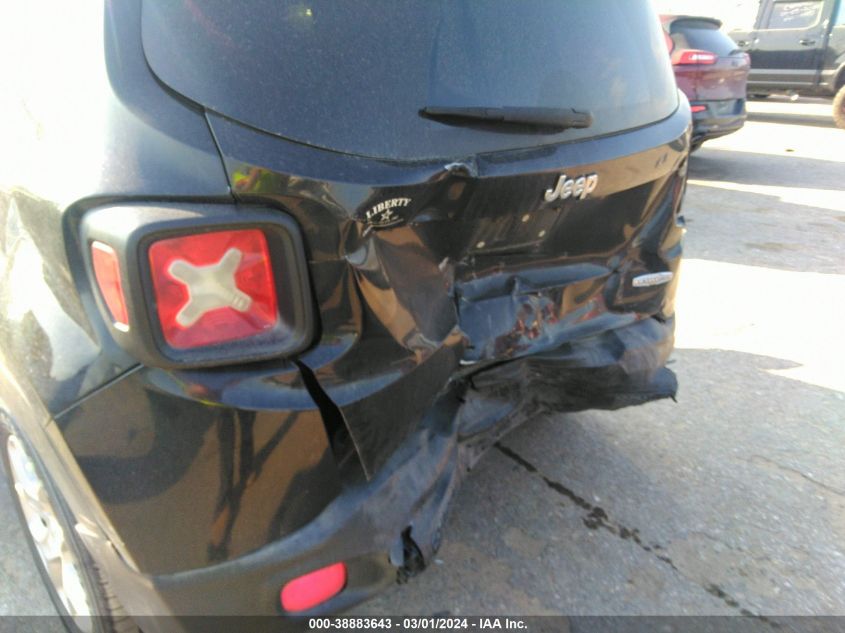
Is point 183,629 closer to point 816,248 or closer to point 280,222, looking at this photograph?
point 280,222

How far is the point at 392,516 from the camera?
1.61m

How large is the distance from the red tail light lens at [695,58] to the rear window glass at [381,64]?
6.57m

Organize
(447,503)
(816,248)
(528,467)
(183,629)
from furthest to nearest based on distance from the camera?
(816,248) → (528,467) → (447,503) → (183,629)

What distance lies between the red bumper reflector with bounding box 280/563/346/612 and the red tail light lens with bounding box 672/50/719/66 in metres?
7.56

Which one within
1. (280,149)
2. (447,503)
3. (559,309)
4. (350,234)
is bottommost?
(447,503)

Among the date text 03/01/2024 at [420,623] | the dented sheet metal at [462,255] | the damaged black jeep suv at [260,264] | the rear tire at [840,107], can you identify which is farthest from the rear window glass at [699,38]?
the date text 03/01/2024 at [420,623]

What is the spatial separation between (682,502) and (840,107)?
11.5 meters

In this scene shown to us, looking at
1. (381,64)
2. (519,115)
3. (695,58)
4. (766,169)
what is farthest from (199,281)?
(766,169)

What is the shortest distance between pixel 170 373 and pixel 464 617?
4.43ft

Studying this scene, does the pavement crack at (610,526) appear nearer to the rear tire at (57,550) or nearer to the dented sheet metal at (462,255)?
the dented sheet metal at (462,255)

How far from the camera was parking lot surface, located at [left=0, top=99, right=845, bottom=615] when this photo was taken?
7.51 ft

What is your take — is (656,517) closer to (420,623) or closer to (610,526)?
(610,526)

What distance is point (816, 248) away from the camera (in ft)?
19.1

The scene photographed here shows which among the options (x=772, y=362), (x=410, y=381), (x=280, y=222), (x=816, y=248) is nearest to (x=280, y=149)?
(x=280, y=222)
